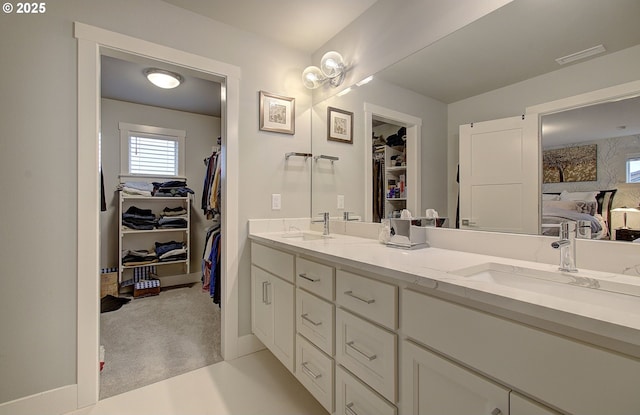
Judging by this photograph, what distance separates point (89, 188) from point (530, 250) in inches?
87.7

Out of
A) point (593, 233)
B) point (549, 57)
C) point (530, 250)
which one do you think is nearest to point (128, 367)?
point (530, 250)

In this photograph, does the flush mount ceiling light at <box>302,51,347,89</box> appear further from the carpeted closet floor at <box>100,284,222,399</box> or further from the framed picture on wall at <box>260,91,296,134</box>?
the carpeted closet floor at <box>100,284,222,399</box>

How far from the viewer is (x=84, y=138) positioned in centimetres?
157

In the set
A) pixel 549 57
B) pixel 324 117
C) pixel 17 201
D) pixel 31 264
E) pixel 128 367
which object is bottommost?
pixel 128 367

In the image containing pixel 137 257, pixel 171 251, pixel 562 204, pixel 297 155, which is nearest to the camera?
pixel 562 204

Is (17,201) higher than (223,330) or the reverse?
higher

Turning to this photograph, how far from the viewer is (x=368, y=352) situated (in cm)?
104

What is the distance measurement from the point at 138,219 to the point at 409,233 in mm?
3464

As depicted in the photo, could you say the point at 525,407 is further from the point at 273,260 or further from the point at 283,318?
the point at 273,260

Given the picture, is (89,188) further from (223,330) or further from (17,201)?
(223,330)

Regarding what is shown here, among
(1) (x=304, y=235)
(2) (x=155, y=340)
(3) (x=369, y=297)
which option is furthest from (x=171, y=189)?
(3) (x=369, y=297)

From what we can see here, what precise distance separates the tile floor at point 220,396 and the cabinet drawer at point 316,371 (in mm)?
245

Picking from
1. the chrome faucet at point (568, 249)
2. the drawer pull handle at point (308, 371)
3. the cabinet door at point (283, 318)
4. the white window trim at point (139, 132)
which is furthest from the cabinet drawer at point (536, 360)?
the white window trim at point (139, 132)

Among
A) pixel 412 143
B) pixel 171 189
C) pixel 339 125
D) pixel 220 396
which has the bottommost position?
pixel 220 396
